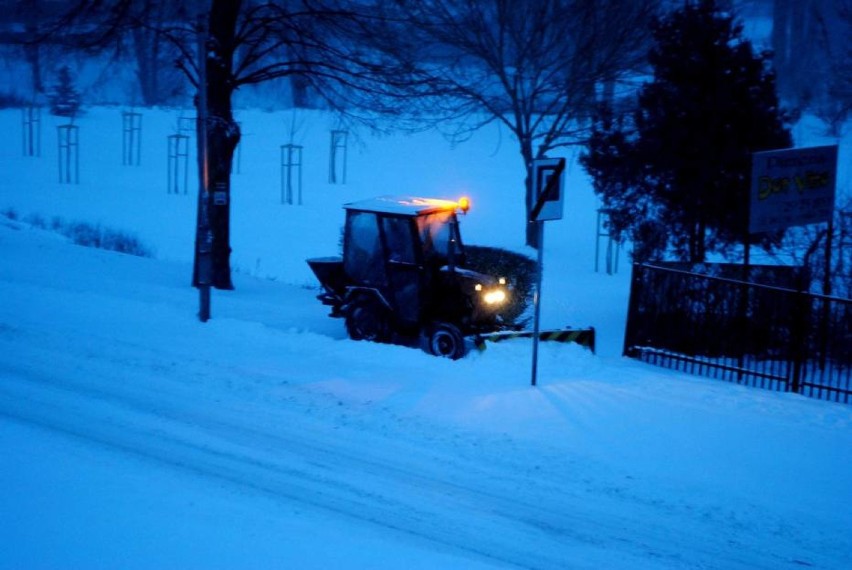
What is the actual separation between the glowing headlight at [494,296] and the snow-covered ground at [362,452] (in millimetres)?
1019

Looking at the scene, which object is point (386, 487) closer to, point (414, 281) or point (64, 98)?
point (414, 281)

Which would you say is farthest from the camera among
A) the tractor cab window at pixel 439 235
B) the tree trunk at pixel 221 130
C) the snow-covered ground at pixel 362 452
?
the tree trunk at pixel 221 130

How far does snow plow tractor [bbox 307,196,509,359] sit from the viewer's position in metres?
12.0

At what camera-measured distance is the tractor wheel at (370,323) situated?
1252 cm

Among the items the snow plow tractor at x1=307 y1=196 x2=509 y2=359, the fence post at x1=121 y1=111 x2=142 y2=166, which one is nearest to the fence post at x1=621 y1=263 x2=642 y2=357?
the snow plow tractor at x1=307 y1=196 x2=509 y2=359

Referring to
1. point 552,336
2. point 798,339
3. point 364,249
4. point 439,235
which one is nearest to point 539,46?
point 439,235

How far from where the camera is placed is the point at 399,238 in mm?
12195

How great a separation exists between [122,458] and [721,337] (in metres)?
8.63

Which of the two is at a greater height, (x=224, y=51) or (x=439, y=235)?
(x=224, y=51)

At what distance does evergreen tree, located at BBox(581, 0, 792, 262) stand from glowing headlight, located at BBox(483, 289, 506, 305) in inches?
221

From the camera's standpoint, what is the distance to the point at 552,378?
34.0 feet

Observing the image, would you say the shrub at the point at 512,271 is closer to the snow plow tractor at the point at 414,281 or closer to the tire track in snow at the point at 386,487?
the snow plow tractor at the point at 414,281

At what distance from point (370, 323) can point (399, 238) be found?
4.33 feet

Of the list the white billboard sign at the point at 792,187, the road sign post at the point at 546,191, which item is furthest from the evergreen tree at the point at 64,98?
the road sign post at the point at 546,191
